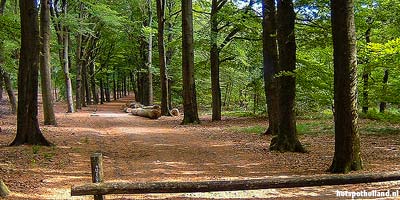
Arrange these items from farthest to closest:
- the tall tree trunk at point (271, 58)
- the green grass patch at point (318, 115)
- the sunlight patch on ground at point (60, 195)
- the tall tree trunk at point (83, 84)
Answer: the tall tree trunk at point (83, 84), the green grass patch at point (318, 115), the tall tree trunk at point (271, 58), the sunlight patch on ground at point (60, 195)

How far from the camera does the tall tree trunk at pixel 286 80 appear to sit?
10875 mm

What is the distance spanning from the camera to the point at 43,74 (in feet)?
57.9

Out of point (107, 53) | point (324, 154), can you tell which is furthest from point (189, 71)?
point (107, 53)

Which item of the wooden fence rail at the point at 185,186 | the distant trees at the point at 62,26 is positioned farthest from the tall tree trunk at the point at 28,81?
the distant trees at the point at 62,26

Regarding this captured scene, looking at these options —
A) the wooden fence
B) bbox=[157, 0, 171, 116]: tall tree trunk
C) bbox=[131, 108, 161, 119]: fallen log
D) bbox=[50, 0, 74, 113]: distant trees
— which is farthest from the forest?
bbox=[50, 0, 74, 113]: distant trees

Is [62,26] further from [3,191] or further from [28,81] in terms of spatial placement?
[3,191]

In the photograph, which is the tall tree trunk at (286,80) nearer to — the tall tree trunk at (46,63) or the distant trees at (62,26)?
the tall tree trunk at (46,63)

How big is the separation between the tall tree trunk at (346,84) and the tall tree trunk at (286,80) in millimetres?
2723

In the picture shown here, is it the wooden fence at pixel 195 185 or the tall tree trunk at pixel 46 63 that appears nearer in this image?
the wooden fence at pixel 195 185

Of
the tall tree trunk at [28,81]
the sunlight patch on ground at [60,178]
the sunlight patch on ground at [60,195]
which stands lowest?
the sunlight patch on ground at [60,195]

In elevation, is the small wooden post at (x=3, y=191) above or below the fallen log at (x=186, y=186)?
below

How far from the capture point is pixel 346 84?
790cm

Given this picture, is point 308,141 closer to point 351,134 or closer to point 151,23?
point 351,134

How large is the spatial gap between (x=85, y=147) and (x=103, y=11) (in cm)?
1594
